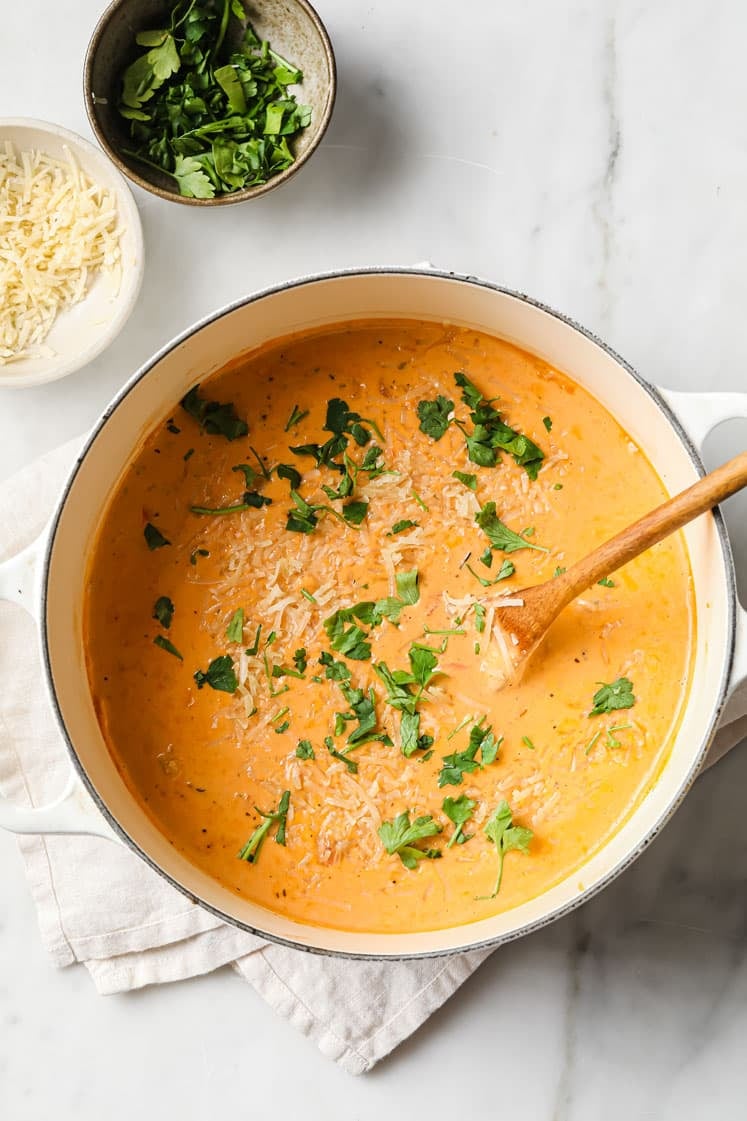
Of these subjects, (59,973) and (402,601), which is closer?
(402,601)

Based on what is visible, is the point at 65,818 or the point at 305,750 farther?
the point at 305,750

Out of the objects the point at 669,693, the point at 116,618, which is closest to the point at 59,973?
the point at 116,618

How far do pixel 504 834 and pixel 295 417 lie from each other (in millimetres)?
757

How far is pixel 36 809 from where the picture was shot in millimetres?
1607

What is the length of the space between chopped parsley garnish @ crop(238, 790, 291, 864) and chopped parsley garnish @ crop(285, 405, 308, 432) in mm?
600

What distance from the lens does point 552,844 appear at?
178 centimetres

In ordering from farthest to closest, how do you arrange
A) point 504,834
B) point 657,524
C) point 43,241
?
point 43,241 → point 504,834 → point 657,524

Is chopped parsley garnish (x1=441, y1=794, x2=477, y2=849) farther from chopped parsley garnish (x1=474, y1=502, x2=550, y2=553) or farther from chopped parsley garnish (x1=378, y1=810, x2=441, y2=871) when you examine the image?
chopped parsley garnish (x1=474, y1=502, x2=550, y2=553)

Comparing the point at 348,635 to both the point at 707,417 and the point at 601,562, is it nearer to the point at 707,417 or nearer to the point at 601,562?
the point at 601,562

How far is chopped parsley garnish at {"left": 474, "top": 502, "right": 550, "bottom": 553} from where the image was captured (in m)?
1.76

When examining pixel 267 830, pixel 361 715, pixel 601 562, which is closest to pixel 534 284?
pixel 601 562

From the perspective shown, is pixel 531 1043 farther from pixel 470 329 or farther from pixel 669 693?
pixel 470 329

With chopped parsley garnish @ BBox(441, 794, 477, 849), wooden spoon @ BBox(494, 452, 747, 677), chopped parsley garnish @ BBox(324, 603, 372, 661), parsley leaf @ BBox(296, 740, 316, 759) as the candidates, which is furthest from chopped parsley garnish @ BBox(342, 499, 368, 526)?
chopped parsley garnish @ BBox(441, 794, 477, 849)

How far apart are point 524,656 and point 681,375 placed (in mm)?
590
